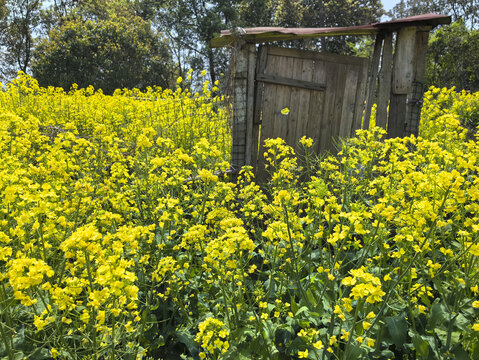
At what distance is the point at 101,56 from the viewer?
17641 millimetres

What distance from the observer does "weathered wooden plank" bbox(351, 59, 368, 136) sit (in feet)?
14.5

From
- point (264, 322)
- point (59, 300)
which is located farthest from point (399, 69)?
point (59, 300)

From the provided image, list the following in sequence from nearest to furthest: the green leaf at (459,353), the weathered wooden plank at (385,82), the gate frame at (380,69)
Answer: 1. the green leaf at (459,353)
2. the gate frame at (380,69)
3. the weathered wooden plank at (385,82)

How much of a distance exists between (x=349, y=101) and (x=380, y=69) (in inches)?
24.9

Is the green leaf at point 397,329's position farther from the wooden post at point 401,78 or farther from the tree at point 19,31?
the tree at point 19,31

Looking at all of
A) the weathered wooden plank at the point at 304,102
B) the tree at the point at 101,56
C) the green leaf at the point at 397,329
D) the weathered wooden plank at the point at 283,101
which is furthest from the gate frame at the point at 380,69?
the tree at the point at 101,56

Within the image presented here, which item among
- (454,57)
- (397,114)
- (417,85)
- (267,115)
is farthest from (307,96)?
(454,57)

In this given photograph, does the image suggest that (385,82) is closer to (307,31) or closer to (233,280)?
(307,31)

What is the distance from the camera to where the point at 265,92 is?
13.6ft

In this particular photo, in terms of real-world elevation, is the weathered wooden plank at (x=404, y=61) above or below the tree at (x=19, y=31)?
below

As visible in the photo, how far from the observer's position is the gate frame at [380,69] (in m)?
3.94

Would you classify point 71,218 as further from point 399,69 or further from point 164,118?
point 399,69

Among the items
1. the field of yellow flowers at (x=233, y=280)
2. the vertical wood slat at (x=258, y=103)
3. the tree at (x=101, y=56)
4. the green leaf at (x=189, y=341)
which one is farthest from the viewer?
the tree at (x=101, y=56)

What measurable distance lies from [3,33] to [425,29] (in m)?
27.3
